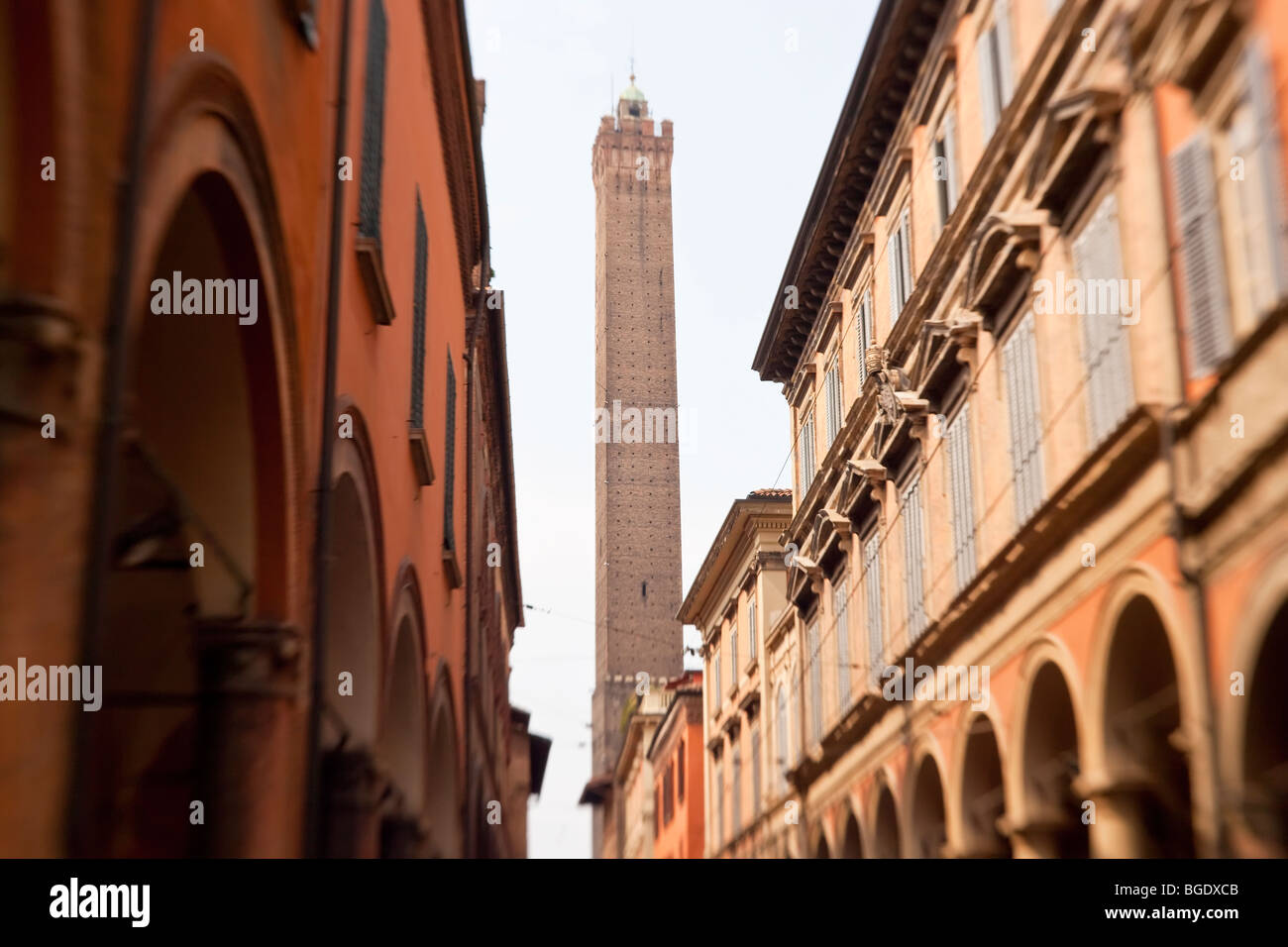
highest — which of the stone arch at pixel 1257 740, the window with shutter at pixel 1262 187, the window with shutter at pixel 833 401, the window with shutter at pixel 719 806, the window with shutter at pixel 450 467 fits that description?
the window with shutter at pixel 833 401

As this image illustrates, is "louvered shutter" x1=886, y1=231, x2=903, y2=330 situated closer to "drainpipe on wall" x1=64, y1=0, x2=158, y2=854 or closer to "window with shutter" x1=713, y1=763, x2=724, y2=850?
"drainpipe on wall" x1=64, y1=0, x2=158, y2=854

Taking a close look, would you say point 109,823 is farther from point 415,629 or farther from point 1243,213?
point 1243,213

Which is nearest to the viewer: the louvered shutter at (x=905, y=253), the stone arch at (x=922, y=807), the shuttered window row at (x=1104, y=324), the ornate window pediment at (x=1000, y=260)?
the shuttered window row at (x=1104, y=324)

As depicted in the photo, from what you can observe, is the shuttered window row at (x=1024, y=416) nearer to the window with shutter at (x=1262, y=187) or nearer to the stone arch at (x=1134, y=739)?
the stone arch at (x=1134, y=739)

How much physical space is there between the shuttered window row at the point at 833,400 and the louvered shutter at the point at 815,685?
3.07 metres

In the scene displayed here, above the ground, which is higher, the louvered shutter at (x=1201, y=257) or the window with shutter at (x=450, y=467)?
the window with shutter at (x=450, y=467)

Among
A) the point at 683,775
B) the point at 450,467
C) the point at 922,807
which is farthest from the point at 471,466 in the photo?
the point at 683,775

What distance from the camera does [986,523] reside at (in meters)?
15.7

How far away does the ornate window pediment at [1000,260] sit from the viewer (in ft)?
45.7

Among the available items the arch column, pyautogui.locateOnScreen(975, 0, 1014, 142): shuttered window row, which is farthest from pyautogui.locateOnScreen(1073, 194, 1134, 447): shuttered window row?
the arch column

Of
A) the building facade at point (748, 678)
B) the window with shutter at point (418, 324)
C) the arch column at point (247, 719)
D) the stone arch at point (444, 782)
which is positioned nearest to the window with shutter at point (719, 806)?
the building facade at point (748, 678)

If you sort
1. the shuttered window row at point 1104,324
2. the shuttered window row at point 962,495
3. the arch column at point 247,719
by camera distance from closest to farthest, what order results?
1. the arch column at point 247,719
2. the shuttered window row at point 1104,324
3. the shuttered window row at point 962,495
